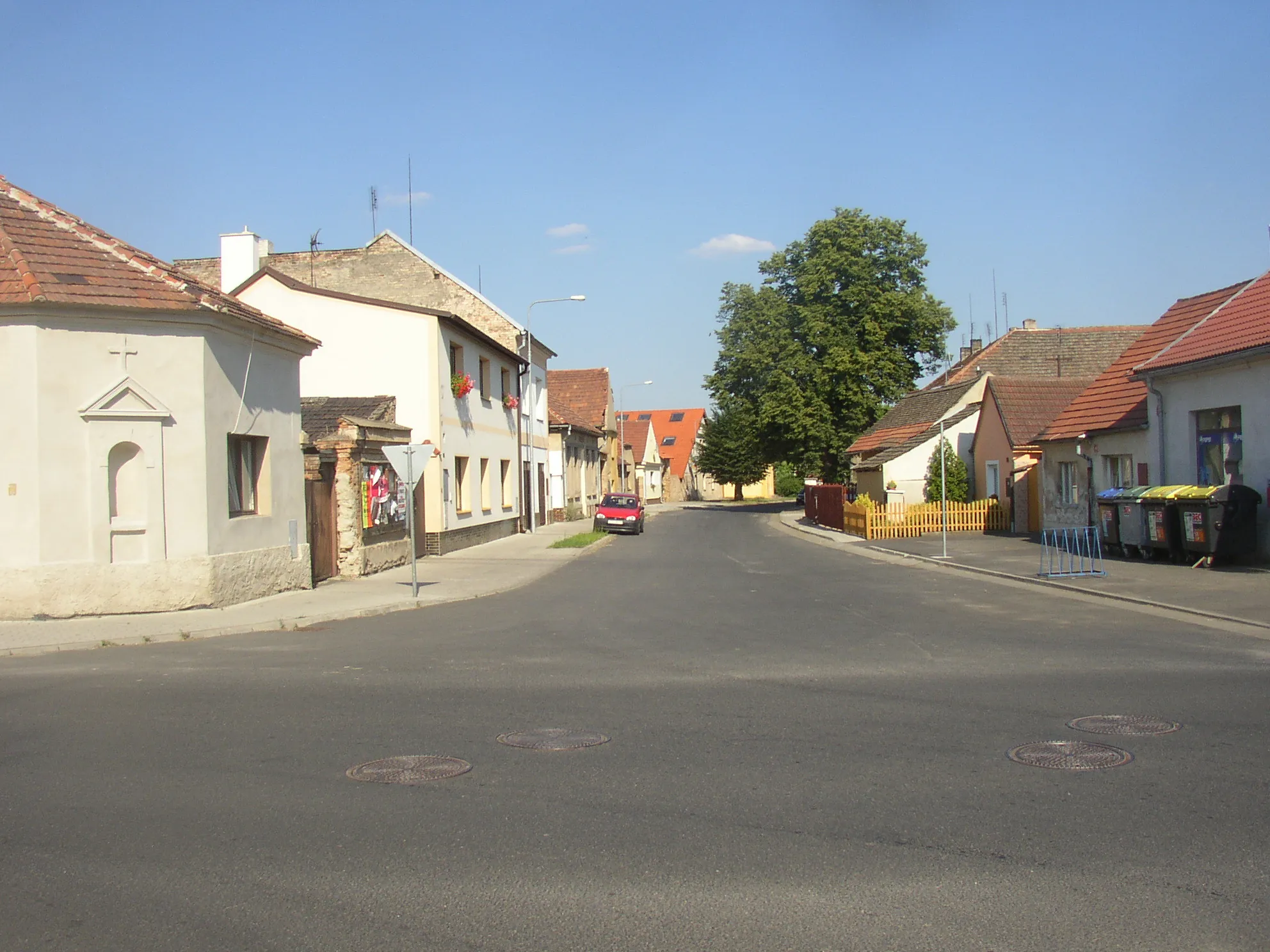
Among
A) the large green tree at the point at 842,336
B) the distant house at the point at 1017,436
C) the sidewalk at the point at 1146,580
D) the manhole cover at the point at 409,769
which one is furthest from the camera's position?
the large green tree at the point at 842,336

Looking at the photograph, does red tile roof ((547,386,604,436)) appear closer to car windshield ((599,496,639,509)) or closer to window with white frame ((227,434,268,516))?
car windshield ((599,496,639,509))

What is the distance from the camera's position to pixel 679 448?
110438mm

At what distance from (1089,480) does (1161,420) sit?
4.23 metres

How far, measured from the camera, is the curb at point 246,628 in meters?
12.1

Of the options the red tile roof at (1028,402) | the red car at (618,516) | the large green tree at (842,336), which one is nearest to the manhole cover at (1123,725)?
the red tile roof at (1028,402)

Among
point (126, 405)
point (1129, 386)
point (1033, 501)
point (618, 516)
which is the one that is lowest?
point (618, 516)

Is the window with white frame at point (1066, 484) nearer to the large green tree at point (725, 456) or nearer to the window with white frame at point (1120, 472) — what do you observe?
the window with white frame at point (1120, 472)

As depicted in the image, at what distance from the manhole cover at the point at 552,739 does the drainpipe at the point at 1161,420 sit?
1828cm

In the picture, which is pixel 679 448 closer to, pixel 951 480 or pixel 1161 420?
pixel 951 480

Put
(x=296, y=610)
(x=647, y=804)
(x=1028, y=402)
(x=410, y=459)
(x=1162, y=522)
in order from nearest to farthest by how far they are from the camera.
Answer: (x=647, y=804) → (x=296, y=610) → (x=410, y=459) → (x=1162, y=522) → (x=1028, y=402)

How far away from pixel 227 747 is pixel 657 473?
89.8 metres

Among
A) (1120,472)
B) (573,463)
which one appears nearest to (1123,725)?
(1120,472)

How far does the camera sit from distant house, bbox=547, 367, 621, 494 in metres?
59.6

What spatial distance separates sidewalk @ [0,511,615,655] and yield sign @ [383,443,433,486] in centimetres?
201
